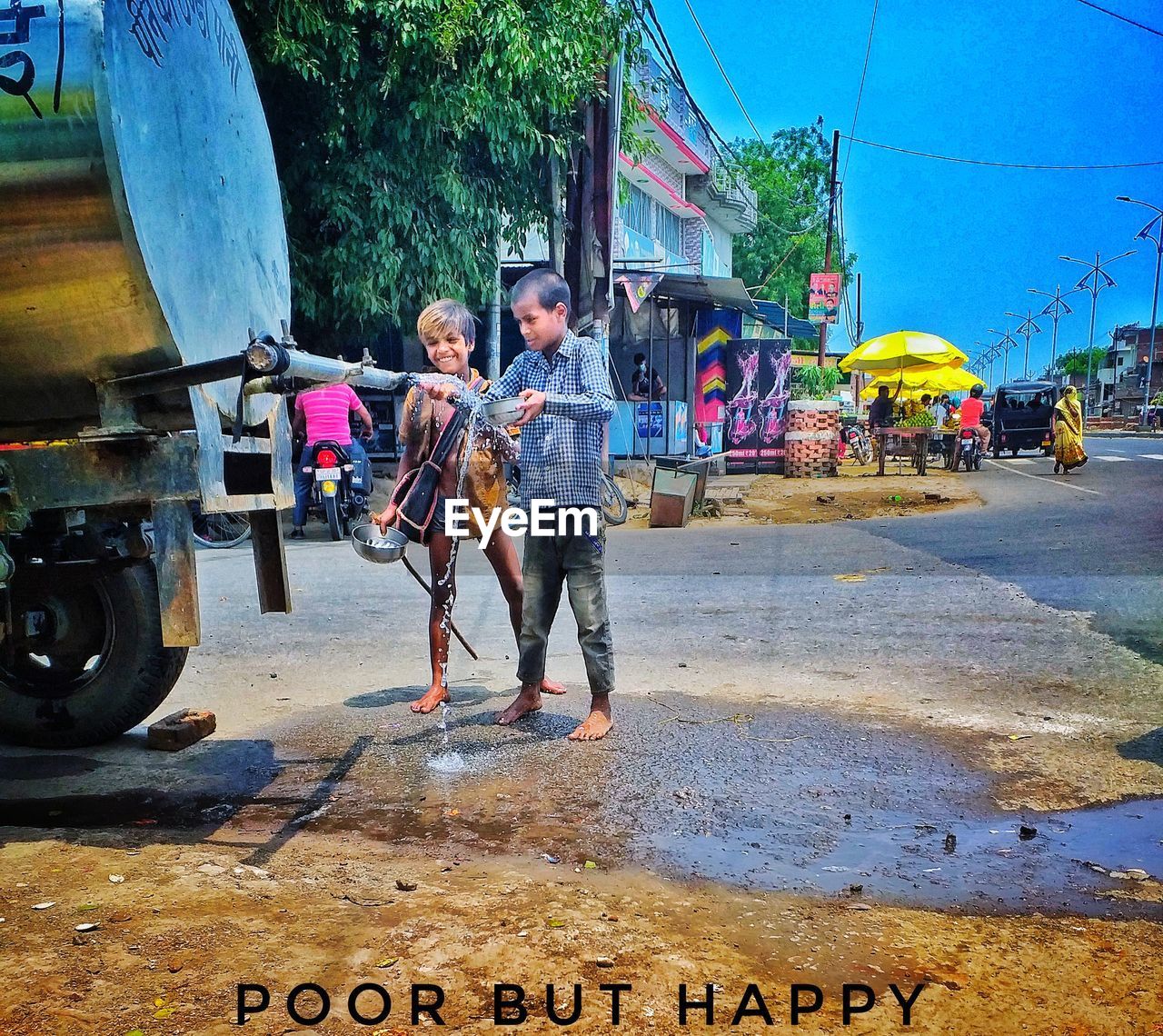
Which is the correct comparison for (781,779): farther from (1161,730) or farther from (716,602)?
(716,602)

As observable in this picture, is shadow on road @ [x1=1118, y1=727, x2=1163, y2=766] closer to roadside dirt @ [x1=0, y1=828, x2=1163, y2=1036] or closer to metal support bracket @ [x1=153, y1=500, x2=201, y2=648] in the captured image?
roadside dirt @ [x1=0, y1=828, x2=1163, y2=1036]

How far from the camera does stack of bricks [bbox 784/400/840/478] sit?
20.4 m

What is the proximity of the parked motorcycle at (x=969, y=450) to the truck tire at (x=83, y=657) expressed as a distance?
801 inches

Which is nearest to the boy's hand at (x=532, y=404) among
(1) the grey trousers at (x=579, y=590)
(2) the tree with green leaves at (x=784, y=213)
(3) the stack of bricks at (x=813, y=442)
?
(1) the grey trousers at (x=579, y=590)

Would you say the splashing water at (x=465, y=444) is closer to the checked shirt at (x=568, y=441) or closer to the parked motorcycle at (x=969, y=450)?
the checked shirt at (x=568, y=441)

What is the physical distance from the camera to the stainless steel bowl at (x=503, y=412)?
3650mm

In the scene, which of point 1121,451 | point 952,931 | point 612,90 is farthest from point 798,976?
point 1121,451

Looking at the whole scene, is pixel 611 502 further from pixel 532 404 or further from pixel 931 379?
pixel 931 379

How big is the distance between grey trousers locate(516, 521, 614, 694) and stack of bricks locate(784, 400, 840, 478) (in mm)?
16742

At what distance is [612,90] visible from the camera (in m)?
12.6

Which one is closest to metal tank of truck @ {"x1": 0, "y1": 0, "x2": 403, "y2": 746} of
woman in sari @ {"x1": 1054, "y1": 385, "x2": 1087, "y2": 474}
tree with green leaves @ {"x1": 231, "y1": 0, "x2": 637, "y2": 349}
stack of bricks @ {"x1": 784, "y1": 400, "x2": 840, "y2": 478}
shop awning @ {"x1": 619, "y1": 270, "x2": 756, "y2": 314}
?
tree with green leaves @ {"x1": 231, "y1": 0, "x2": 637, "y2": 349}

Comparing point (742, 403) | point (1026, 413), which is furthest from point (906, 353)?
point (1026, 413)

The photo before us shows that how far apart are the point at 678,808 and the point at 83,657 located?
90.1 inches

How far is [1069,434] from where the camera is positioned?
19.0 m
